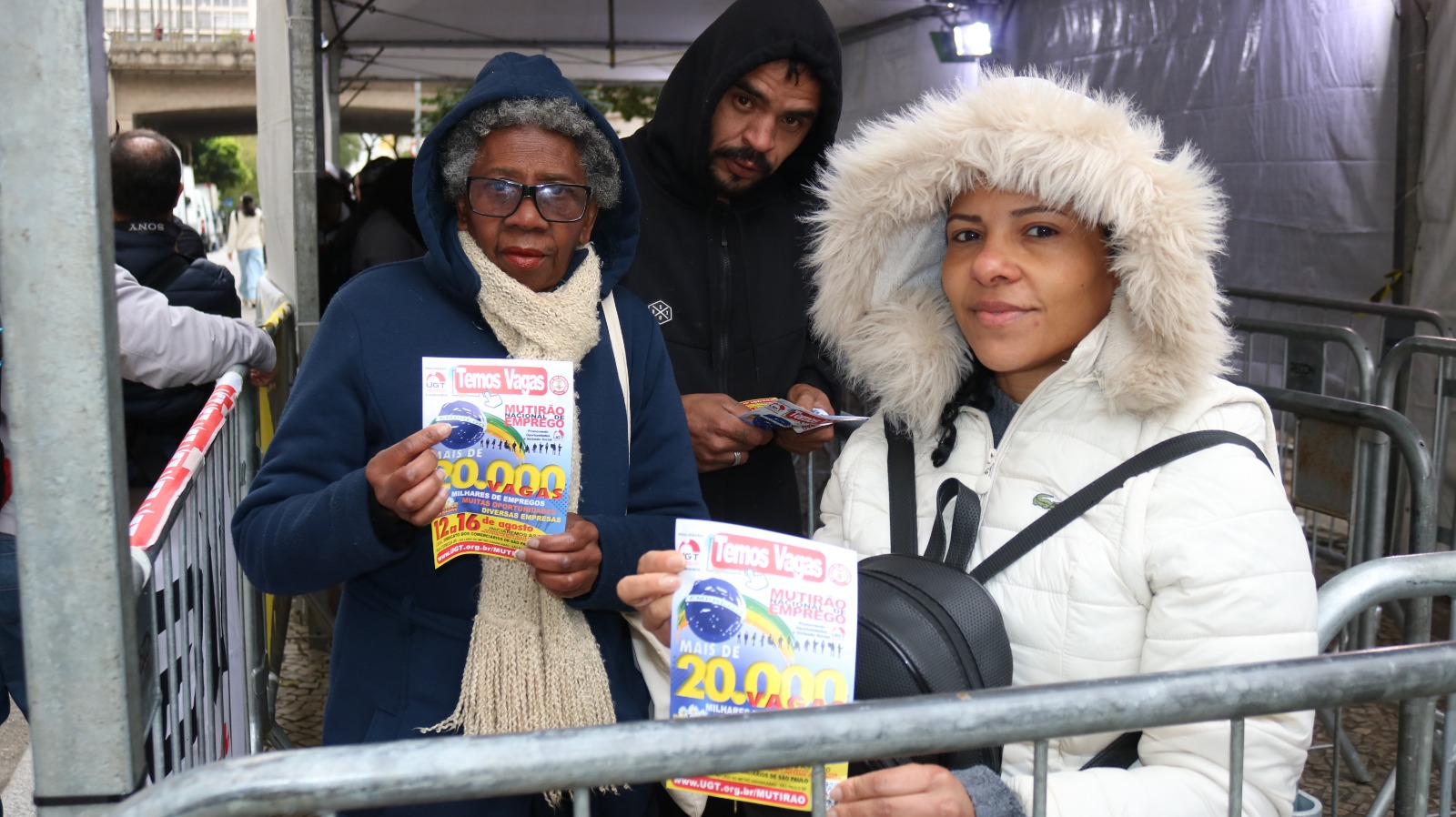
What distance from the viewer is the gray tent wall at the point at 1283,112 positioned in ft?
21.4

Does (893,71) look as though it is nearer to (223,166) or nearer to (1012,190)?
(1012,190)

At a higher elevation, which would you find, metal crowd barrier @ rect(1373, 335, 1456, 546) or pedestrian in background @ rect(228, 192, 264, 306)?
pedestrian in background @ rect(228, 192, 264, 306)

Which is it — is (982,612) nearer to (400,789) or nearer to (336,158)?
(400,789)

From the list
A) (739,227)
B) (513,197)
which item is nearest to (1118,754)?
(513,197)

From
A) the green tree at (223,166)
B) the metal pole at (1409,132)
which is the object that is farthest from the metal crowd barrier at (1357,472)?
the green tree at (223,166)

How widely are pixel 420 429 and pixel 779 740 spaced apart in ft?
3.26

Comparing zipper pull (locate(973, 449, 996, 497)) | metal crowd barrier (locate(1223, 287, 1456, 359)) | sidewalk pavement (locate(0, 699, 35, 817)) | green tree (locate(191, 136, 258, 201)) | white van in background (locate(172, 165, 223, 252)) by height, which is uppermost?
green tree (locate(191, 136, 258, 201))

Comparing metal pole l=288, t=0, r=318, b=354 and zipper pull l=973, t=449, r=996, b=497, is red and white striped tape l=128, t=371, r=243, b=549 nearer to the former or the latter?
zipper pull l=973, t=449, r=996, b=497

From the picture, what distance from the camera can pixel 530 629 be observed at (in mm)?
2111

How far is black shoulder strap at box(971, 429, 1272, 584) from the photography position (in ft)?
5.99

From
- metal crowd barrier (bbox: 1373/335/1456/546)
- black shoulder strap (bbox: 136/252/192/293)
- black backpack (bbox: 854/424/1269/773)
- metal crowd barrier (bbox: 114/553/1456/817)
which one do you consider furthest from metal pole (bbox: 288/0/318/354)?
metal crowd barrier (bbox: 1373/335/1456/546)

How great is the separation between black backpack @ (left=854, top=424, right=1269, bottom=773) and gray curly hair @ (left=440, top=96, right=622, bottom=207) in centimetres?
97

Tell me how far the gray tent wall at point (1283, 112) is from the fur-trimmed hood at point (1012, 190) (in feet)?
16.7

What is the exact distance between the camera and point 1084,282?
204 centimetres
